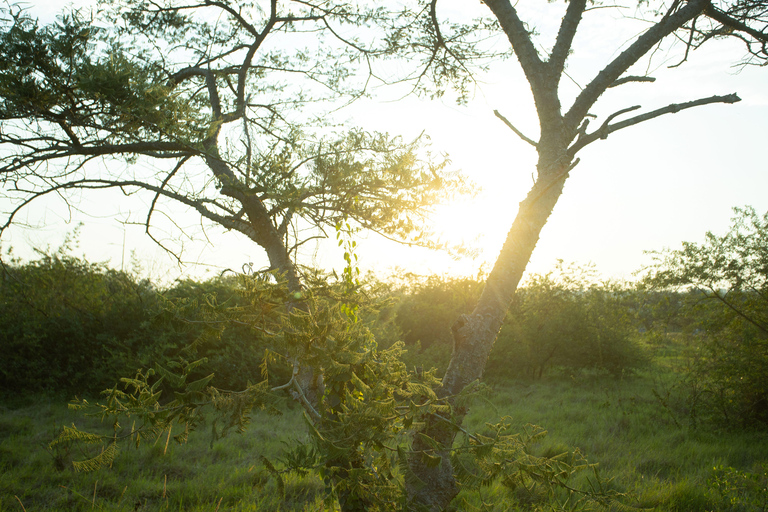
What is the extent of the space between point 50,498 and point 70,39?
13.4 feet

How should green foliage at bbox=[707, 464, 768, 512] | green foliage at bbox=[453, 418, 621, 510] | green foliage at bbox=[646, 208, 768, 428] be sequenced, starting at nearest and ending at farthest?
green foliage at bbox=[453, 418, 621, 510] < green foliage at bbox=[707, 464, 768, 512] < green foliage at bbox=[646, 208, 768, 428]

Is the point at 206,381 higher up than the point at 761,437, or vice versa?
the point at 206,381

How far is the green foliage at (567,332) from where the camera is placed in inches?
485

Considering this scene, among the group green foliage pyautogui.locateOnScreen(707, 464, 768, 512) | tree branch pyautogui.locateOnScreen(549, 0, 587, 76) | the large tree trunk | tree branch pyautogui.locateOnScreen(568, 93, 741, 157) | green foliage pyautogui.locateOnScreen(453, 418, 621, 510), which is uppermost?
tree branch pyautogui.locateOnScreen(549, 0, 587, 76)

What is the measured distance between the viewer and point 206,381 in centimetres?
138

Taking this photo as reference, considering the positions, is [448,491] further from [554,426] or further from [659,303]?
[659,303]

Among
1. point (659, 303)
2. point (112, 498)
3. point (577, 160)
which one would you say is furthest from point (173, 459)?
point (659, 303)

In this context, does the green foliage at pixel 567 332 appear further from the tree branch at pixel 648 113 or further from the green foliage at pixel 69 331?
the tree branch at pixel 648 113

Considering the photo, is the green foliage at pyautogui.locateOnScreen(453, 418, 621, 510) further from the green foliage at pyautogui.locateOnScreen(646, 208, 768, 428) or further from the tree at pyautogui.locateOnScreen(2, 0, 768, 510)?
the green foliage at pyautogui.locateOnScreen(646, 208, 768, 428)

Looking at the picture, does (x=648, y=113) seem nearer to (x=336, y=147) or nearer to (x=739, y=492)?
Answer: (x=336, y=147)

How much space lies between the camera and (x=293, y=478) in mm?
4746

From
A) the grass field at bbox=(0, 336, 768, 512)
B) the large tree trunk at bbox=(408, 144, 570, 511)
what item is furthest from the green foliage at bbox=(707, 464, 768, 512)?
the large tree trunk at bbox=(408, 144, 570, 511)

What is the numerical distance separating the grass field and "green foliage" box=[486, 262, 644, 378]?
307 centimetres

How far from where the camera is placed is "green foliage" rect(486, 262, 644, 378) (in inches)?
485
